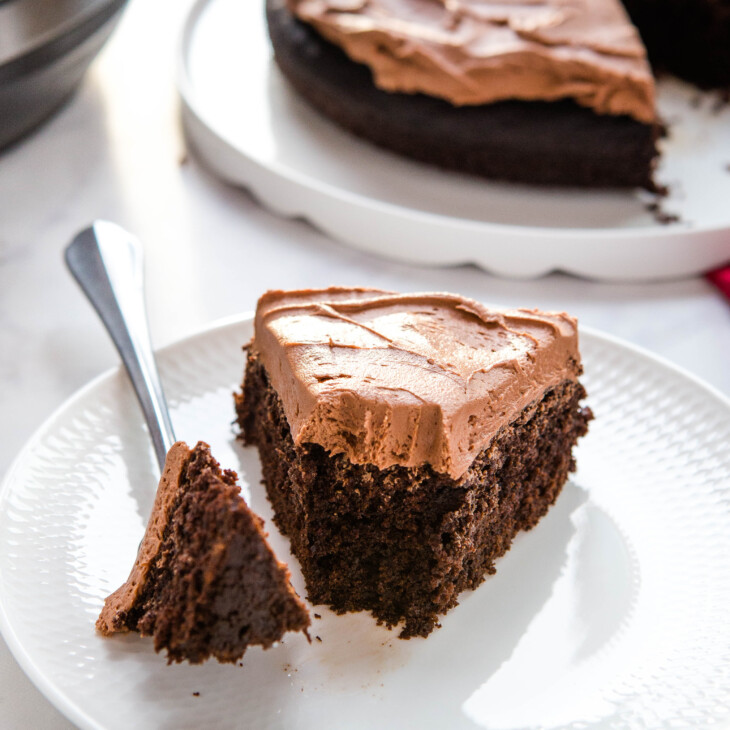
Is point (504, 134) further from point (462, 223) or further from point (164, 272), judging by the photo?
point (164, 272)

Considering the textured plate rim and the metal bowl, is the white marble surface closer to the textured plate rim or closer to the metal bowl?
the textured plate rim

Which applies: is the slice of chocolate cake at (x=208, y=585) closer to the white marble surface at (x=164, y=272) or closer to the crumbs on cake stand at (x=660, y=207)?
the white marble surface at (x=164, y=272)

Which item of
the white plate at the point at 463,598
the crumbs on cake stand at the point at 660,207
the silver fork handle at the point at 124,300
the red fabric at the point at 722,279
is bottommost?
the red fabric at the point at 722,279

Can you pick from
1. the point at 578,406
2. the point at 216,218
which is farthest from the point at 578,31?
the point at 578,406

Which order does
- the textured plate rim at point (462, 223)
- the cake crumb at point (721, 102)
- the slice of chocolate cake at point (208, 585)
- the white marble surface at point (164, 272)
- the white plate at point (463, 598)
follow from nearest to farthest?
the slice of chocolate cake at point (208, 585) → the white plate at point (463, 598) → the white marble surface at point (164, 272) → the textured plate rim at point (462, 223) → the cake crumb at point (721, 102)

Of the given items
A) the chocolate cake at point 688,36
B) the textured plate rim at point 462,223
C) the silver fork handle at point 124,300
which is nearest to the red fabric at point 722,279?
the textured plate rim at point 462,223

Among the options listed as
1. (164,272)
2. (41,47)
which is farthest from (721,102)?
(41,47)

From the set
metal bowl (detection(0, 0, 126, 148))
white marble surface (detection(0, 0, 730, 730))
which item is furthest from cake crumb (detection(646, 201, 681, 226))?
metal bowl (detection(0, 0, 126, 148))

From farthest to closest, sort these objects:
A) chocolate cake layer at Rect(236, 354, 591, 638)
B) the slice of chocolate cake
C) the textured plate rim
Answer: the textured plate rim < chocolate cake layer at Rect(236, 354, 591, 638) < the slice of chocolate cake
